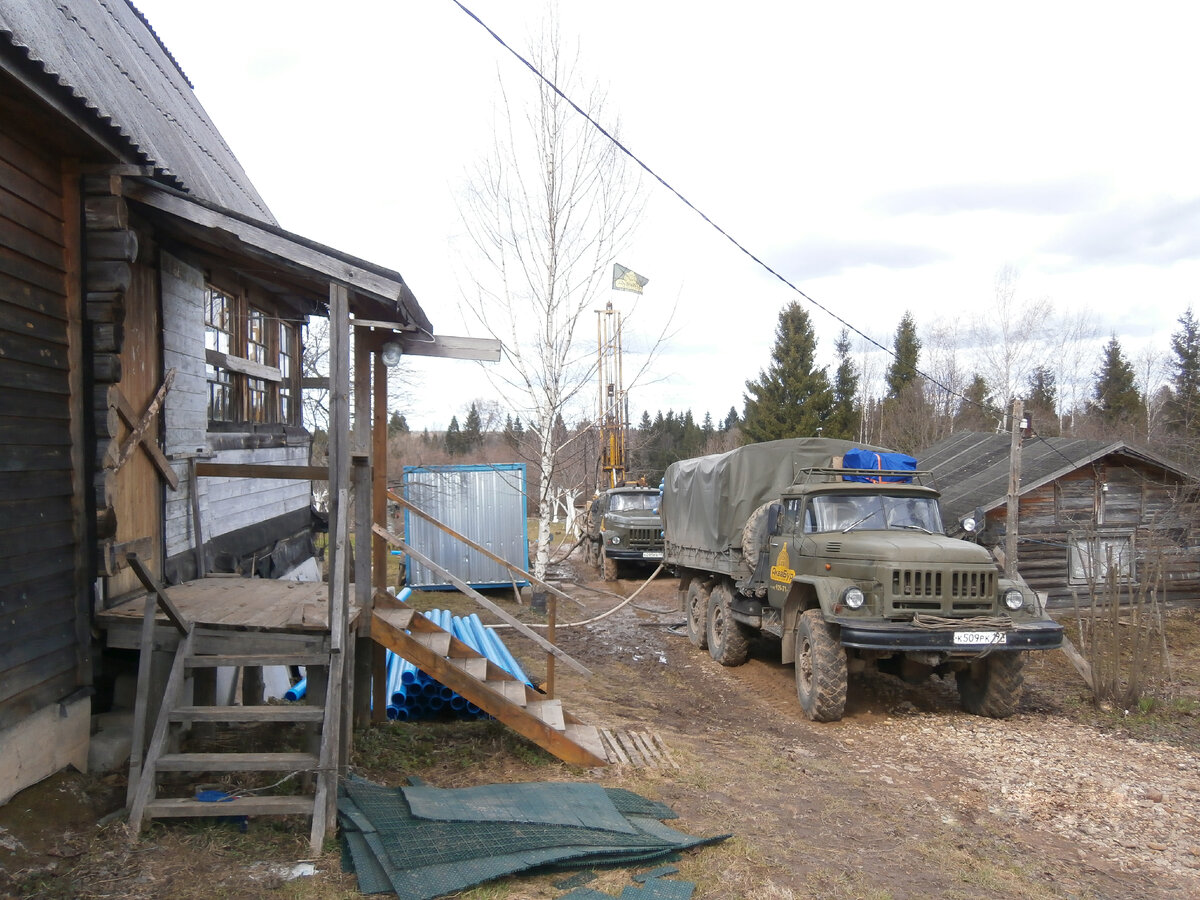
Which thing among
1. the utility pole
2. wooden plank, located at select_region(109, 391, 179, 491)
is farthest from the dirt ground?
wooden plank, located at select_region(109, 391, 179, 491)

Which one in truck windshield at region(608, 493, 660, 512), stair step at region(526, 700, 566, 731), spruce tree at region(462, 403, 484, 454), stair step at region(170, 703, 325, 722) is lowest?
stair step at region(526, 700, 566, 731)

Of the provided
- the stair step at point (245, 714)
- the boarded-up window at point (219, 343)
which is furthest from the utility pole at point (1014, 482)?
the boarded-up window at point (219, 343)

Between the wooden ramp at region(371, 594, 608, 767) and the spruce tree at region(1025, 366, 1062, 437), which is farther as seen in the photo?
the spruce tree at region(1025, 366, 1062, 437)

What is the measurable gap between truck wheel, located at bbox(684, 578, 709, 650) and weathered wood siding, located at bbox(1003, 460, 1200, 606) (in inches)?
309

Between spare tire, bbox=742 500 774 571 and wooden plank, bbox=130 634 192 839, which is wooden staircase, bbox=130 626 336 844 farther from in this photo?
spare tire, bbox=742 500 774 571

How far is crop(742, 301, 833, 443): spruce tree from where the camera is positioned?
37.5m

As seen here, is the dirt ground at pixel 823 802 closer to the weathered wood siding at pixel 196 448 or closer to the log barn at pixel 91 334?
the log barn at pixel 91 334

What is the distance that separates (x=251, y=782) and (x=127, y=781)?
65 centimetres

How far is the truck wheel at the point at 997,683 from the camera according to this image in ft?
26.3

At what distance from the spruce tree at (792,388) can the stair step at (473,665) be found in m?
32.1

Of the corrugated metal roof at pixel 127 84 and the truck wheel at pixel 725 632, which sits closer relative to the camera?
the corrugated metal roof at pixel 127 84

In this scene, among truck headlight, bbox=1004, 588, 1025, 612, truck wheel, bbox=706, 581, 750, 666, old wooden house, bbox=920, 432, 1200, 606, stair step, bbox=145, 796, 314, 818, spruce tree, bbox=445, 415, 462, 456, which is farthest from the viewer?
spruce tree, bbox=445, 415, 462, 456

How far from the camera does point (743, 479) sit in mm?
10922

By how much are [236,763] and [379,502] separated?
247cm
